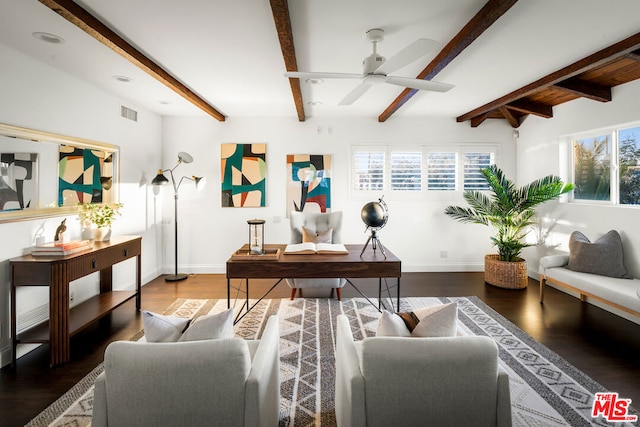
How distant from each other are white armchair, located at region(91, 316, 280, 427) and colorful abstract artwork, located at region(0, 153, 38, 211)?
2.30 metres

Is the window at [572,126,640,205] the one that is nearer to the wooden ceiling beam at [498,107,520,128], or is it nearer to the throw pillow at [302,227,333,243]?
the wooden ceiling beam at [498,107,520,128]

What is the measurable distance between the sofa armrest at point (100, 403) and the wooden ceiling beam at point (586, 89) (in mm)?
4740

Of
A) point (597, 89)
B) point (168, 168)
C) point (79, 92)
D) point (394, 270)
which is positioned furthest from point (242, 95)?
point (597, 89)

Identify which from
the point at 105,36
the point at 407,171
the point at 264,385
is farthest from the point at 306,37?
the point at 407,171

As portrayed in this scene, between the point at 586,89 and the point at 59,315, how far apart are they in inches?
218

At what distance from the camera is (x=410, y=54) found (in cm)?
225

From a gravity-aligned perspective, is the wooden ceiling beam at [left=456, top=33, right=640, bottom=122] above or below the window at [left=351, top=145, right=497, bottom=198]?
above

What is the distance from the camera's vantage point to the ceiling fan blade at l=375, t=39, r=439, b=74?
83.8 inches

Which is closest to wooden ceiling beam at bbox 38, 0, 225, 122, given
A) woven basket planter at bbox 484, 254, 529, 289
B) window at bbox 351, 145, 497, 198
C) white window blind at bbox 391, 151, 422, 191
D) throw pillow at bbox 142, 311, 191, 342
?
throw pillow at bbox 142, 311, 191, 342

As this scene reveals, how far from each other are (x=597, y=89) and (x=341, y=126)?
3259 mm

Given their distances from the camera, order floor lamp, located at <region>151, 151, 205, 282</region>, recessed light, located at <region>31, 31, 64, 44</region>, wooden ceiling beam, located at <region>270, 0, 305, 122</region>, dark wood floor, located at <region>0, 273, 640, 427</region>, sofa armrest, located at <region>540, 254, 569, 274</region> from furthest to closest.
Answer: floor lamp, located at <region>151, 151, 205, 282</region> < sofa armrest, located at <region>540, 254, 569, 274</region> < recessed light, located at <region>31, 31, 64, 44</region> < dark wood floor, located at <region>0, 273, 640, 427</region> < wooden ceiling beam, located at <region>270, 0, 305, 122</region>

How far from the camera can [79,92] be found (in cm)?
353

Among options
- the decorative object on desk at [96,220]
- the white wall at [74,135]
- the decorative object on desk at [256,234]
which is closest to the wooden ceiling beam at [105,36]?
the white wall at [74,135]

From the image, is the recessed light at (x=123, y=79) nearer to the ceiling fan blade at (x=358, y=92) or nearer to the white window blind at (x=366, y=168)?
the ceiling fan blade at (x=358, y=92)
